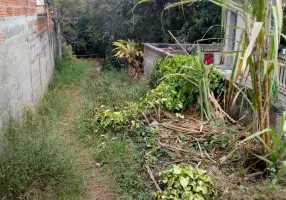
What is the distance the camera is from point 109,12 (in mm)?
15328

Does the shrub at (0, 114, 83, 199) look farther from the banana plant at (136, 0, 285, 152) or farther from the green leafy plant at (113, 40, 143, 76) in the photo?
the green leafy plant at (113, 40, 143, 76)

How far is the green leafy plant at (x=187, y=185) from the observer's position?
312cm

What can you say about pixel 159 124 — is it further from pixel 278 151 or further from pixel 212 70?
pixel 278 151

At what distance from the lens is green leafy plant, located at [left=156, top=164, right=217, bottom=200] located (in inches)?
123

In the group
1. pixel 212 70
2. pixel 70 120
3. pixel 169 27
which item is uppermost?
pixel 169 27

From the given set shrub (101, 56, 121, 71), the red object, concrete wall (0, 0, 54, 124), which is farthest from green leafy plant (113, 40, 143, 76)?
concrete wall (0, 0, 54, 124)

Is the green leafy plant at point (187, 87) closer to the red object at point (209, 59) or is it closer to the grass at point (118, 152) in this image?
the grass at point (118, 152)

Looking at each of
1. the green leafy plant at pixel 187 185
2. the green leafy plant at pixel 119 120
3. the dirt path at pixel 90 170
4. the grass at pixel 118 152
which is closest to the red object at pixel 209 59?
the grass at pixel 118 152

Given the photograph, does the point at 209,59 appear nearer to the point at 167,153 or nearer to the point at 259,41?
the point at 167,153

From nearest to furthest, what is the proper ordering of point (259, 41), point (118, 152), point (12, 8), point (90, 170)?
point (259, 41) → point (90, 170) → point (118, 152) → point (12, 8)

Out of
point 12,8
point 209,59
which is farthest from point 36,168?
point 209,59

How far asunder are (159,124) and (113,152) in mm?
977

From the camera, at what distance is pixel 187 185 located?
10.5 ft

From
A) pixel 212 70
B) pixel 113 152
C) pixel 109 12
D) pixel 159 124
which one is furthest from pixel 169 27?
pixel 113 152
